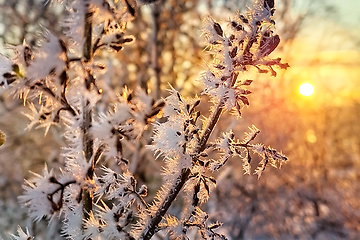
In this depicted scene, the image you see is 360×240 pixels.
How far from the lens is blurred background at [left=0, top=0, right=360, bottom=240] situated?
3148mm

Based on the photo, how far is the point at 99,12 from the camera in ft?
1.44

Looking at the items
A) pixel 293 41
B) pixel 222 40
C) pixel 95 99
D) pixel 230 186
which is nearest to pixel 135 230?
pixel 95 99

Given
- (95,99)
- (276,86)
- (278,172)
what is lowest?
(278,172)

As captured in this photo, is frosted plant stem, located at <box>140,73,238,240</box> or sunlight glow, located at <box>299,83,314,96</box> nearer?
frosted plant stem, located at <box>140,73,238,240</box>

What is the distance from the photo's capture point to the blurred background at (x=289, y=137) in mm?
3148

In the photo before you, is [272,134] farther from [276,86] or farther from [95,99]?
[95,99]

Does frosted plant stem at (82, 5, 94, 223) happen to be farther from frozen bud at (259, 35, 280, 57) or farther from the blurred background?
the blurred background

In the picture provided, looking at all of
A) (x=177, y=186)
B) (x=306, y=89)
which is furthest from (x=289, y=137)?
(x=177, y=186)

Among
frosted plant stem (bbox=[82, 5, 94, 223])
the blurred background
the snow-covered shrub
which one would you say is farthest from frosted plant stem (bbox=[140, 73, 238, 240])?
the blurred background

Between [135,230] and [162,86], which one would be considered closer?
[135,230]

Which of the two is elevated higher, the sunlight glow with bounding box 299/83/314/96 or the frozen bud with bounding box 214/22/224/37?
the frozen bud with bounding box 214/22/224/37

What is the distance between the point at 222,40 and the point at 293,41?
319cm

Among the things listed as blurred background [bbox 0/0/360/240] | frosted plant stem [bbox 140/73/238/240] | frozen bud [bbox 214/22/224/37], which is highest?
frozen bud [bbox 214/22/224/37]

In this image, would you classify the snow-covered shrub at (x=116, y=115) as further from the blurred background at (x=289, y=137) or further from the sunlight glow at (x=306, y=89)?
the sunlight glow at (x=306, y=89)
